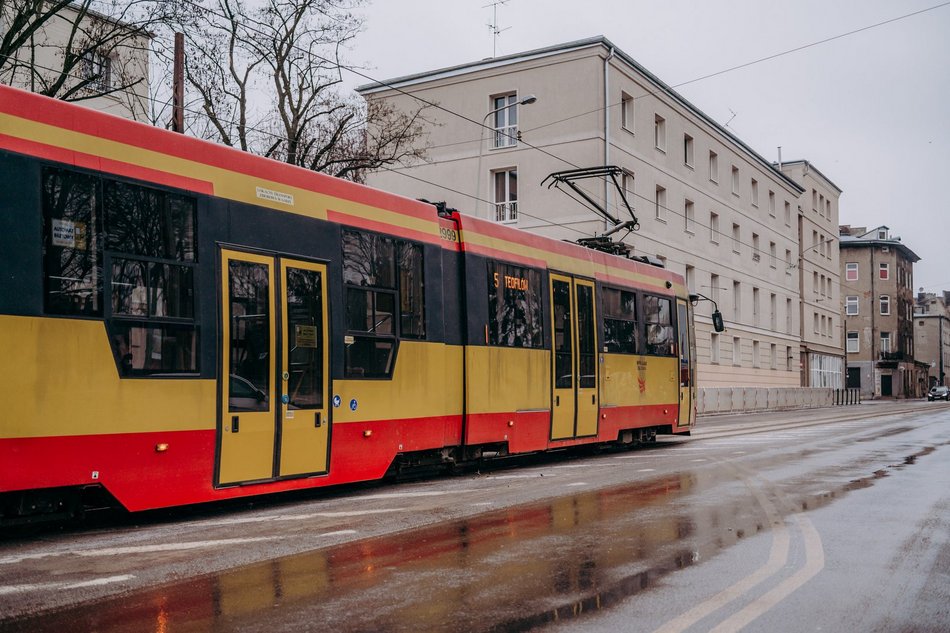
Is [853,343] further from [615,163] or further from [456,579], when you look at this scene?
[456,579]

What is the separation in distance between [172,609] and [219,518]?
3.50 meters

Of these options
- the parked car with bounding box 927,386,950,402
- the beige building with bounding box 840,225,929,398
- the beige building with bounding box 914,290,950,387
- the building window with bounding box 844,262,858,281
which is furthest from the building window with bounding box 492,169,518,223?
the beige building with bounding box 914,290,950,387

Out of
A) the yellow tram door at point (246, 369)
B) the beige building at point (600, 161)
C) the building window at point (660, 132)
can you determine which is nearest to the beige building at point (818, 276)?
the beige building at point (600, 161)

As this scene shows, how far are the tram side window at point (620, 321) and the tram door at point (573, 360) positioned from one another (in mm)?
574

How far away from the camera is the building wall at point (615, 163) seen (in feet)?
110

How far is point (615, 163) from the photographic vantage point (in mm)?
33594

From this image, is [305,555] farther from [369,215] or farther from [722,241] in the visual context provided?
[722,241]

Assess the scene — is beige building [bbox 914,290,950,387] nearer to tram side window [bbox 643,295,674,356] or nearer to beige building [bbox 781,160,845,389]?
beige building [bbox 781,160,845,389]

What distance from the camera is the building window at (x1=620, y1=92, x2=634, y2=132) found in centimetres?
3488

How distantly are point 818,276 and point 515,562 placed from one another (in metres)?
59.5

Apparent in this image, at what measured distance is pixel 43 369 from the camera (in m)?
7.08

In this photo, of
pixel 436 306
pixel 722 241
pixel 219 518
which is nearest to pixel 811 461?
pixel 436 306

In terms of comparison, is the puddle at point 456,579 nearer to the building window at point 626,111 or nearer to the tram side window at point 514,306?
the tram side window at point 514,306

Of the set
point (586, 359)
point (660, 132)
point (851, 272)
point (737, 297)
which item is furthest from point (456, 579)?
point (851, 272)
